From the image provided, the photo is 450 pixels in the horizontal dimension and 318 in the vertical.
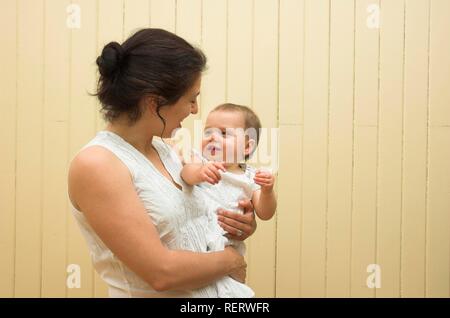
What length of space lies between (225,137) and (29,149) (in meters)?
1.25

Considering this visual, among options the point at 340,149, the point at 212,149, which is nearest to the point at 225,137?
the point at 212,149

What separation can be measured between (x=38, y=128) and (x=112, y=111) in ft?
4.33

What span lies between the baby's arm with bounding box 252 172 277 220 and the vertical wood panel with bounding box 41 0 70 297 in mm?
1250

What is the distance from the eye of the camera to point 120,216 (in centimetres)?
134

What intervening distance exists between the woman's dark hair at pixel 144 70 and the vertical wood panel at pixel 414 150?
160 cm

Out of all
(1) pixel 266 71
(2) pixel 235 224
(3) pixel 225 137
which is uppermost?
(1) pixel 266 71

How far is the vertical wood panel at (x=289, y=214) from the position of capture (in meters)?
2.69

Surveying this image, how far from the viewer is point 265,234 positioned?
2.71 m

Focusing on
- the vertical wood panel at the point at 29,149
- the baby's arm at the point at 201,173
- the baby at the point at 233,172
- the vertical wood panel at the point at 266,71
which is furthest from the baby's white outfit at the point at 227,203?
the vertical wood panel at the point at 29,149

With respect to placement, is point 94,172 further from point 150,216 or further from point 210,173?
point 210,173

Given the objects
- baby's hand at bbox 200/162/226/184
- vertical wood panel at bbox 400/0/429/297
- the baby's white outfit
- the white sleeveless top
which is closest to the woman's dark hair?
the white sleeveless top

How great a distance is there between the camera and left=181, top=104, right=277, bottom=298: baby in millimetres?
1662

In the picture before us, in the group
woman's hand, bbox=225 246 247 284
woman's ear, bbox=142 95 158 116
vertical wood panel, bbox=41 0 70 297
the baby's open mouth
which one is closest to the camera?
woman's ear, bbox=142 95 158 116

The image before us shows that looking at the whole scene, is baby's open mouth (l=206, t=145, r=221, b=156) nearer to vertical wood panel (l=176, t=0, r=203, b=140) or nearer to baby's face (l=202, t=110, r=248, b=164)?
baby's face (l=202, t=110, r=248, b=164)
